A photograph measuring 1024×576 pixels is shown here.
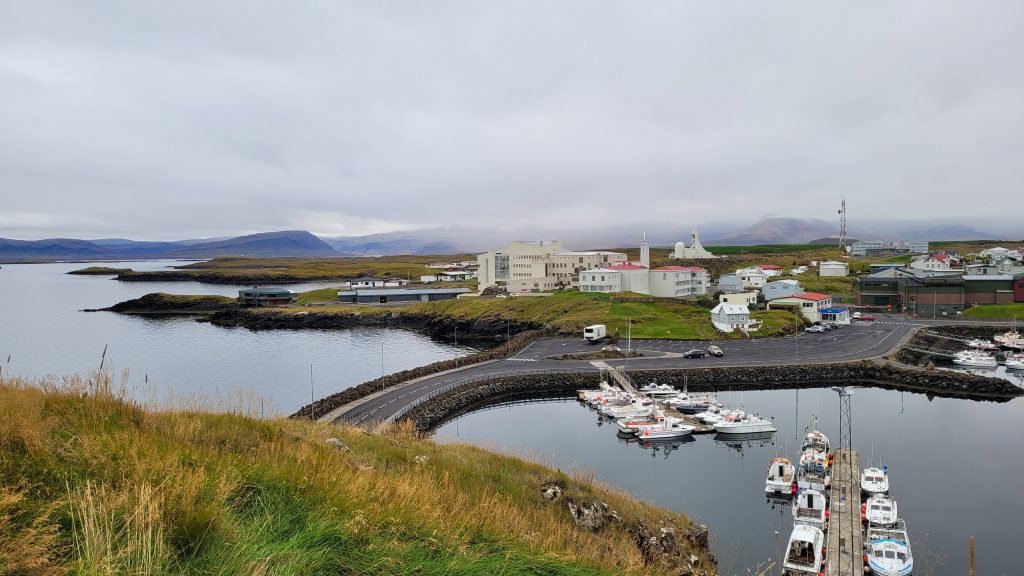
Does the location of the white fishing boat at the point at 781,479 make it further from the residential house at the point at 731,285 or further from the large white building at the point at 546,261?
the large white building at the point at 546,261

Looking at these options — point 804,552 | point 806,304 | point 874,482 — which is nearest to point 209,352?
point 804,552

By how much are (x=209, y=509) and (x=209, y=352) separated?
197 feet

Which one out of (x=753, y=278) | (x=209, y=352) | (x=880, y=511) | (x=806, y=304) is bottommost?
(x=209, y=352)

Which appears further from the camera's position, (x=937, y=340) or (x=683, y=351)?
(x=937, y=340)

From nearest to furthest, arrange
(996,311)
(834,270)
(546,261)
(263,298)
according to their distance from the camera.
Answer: (996,311) → (546,261) → (834,270) → (263,298)

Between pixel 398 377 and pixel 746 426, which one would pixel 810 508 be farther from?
pixel 398 377

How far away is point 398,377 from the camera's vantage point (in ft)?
121

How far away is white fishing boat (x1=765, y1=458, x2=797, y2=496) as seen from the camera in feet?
72.6

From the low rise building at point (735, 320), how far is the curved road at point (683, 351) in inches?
94.0

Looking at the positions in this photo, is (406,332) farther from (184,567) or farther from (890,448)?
(184,567)

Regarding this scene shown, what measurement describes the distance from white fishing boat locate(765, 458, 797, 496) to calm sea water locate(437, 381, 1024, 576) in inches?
29.0

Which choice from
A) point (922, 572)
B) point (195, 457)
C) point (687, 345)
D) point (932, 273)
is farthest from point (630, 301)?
point (195, 457)

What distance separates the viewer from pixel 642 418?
32250 mm

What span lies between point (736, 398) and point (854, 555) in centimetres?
2228
